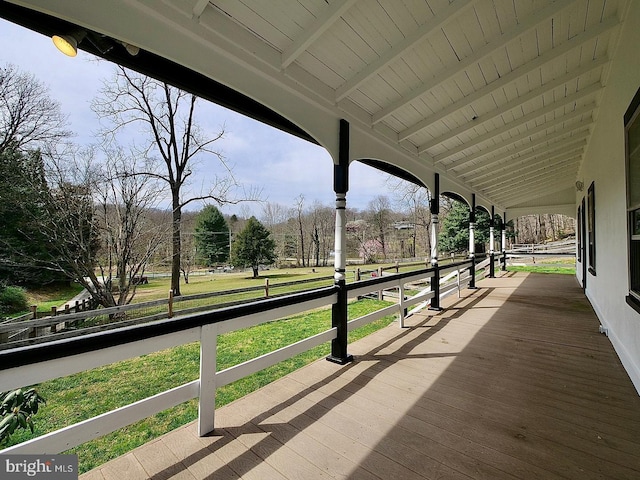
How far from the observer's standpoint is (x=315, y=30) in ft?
6.43

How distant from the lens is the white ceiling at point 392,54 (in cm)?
177

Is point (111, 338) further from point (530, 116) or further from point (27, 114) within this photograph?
point (27, 114)

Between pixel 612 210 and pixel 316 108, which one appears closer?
pixel 316 108

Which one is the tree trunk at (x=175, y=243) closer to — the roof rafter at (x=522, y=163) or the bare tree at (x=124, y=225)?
the bare tree at (x=124, y=225)

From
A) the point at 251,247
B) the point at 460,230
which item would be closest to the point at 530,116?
the point at 460,230

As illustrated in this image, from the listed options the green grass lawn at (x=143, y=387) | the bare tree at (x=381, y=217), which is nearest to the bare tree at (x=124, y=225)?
the green grass lawn at (x=143, y=387)

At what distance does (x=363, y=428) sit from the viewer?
76.3 inches

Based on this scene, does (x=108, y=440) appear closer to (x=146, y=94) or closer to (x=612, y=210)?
(x=612, y=210)

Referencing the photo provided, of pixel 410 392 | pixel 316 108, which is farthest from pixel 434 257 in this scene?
pixel 316 108

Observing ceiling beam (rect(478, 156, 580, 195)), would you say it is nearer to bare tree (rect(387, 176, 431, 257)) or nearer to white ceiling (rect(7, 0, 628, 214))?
white ceiling (rect(7, 0, 628, 214))

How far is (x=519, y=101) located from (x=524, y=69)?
0.71m

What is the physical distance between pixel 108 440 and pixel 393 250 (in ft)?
75.3
